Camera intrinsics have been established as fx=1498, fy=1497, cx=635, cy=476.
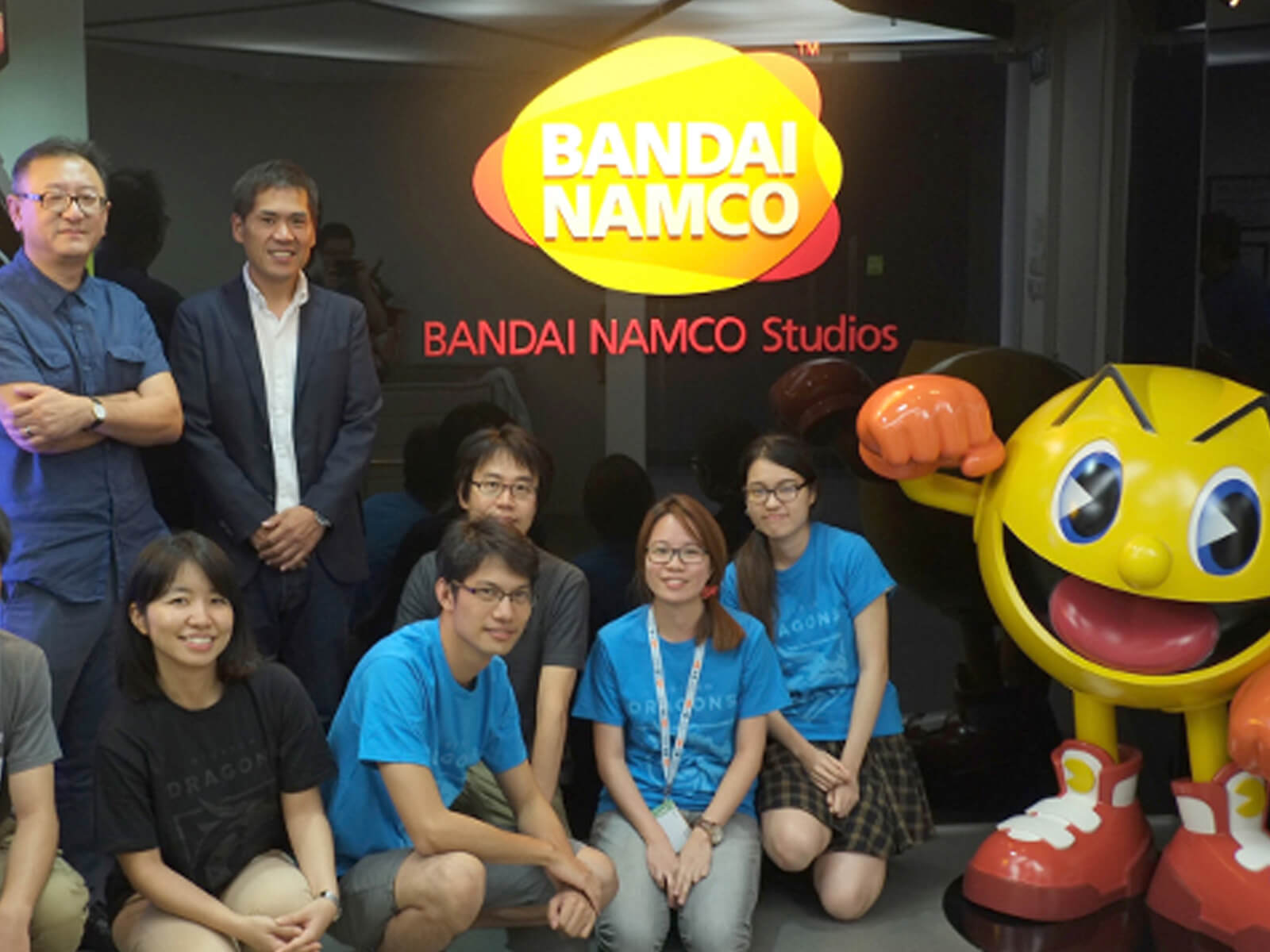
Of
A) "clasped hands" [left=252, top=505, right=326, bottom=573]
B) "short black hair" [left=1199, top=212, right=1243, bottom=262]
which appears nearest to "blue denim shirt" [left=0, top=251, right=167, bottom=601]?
"clasped hands" [left=252, top=505, right=326, bottom=573]

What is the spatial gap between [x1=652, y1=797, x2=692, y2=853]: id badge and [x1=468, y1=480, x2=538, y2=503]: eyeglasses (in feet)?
2.35

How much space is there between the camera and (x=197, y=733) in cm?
262

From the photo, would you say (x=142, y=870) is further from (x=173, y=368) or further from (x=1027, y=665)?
(x=1027, y=665)

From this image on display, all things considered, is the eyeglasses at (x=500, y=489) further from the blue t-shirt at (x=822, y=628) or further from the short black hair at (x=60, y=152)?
the short black hair at (x=60, y=152)

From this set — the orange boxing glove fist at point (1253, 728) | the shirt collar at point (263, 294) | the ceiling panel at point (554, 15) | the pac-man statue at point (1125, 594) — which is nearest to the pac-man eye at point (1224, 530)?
the pac-man statue at point (1125, 594)

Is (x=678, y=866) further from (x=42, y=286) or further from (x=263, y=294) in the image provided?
(x=42, y=286)

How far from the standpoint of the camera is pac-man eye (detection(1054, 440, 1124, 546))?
3004mm

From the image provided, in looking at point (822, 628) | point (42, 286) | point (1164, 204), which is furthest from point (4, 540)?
point (1164, 204)

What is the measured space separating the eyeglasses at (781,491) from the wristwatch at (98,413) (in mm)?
1355

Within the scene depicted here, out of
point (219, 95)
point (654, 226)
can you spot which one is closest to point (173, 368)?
point (219, 95)

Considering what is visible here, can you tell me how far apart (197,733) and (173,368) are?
0.96 m

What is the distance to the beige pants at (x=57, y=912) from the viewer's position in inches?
102

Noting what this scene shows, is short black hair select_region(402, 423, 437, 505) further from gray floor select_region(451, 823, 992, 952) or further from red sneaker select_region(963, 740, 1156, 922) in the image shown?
red sneaker select_region(963, 740, 1156, 922)

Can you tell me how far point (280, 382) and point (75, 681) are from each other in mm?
754
